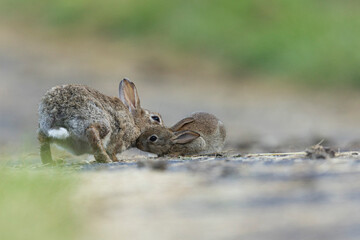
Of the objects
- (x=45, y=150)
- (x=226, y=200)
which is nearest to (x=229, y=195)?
(x=226, y=200)

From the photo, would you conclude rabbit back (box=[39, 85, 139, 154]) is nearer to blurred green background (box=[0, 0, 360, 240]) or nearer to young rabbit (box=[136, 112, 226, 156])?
young rabbit (box=[136, 112, 226, 156])

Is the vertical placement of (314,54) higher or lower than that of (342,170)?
higher

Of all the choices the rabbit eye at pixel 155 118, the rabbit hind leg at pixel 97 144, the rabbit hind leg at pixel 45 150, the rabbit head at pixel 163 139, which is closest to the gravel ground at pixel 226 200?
the rabbit hind leg at pixel 97 144

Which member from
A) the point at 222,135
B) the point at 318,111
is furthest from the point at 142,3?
the point at 222,135

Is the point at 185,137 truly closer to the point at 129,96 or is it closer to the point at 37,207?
the point at 129,96

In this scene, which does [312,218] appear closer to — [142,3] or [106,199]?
[106,199]

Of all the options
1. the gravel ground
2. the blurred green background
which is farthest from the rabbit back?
the blurred green background

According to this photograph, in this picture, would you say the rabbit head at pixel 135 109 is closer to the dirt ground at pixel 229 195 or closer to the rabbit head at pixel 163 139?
the rabbit head at pixel 163 139
